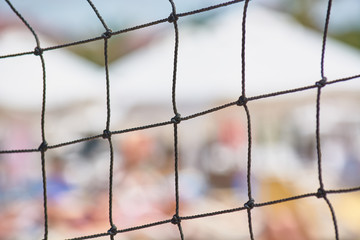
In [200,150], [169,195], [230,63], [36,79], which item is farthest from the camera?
[200,150]

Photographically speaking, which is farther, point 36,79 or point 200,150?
point 200,150

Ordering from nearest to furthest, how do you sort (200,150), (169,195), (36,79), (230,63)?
(169,195), (230,63), (36,79), (200,150)

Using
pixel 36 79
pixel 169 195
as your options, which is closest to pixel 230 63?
pixel 169 195

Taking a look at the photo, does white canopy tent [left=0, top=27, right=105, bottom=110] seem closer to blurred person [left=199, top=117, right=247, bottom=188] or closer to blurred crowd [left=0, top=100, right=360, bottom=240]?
blurred crowd [left=0, top=100, right=360, bottom=240]

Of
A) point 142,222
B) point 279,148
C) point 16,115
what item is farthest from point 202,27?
point 279,148

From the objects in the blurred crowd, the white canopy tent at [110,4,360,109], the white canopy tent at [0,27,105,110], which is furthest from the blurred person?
the white canopy tent at [0,27,105,110]

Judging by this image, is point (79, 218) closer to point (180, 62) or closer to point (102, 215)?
point (102, 215)

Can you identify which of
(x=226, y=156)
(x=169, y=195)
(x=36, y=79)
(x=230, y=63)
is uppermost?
(x=36, y=79)

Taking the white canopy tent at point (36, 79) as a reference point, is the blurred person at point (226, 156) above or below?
below

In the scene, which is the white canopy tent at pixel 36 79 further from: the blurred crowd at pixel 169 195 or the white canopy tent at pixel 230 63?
the blurred crowd at pixel 169 195

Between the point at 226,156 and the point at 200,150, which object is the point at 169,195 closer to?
the point at 226,156

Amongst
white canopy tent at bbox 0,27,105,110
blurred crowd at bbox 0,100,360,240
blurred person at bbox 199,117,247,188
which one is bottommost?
blurred crowd at bbox 0,100,360,240

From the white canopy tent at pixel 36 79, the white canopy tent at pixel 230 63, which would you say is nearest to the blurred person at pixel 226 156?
the white canopy tent at pixel 230 63

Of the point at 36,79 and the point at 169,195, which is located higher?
the point at 36,79
